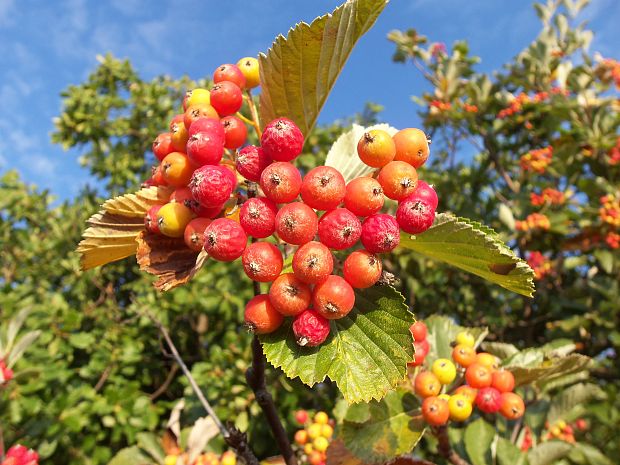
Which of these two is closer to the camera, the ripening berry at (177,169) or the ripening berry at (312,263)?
the ripening berry at (312,263)

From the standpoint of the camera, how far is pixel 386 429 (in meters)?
1.80

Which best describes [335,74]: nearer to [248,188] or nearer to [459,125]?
[248,188]

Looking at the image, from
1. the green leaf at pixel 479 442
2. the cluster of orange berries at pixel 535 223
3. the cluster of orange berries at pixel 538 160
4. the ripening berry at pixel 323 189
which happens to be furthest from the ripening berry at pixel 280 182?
the cluster of orange berries at pixel 538 160

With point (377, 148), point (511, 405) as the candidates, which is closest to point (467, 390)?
point (511, 405)

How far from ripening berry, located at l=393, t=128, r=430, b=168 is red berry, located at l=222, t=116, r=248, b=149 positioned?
1.49 ft

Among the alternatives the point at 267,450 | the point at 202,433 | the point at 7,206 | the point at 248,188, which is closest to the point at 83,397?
the point at 267,450

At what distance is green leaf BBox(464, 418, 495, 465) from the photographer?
2342 mm

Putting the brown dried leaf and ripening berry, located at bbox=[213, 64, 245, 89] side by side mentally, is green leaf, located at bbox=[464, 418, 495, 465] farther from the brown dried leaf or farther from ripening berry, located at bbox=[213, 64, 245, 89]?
ripening berry, located at bbox=[213, 64, 245, 89]

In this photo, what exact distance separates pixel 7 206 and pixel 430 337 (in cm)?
Answer: 740

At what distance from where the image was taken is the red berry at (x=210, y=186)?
3.62 ft

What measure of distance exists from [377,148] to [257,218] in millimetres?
363

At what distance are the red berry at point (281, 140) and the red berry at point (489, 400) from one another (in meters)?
1.35

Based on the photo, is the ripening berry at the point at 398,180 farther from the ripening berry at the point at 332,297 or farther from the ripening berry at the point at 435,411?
the ripening berry at the point at 435,411

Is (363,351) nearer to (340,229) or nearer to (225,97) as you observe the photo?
(340,229)
